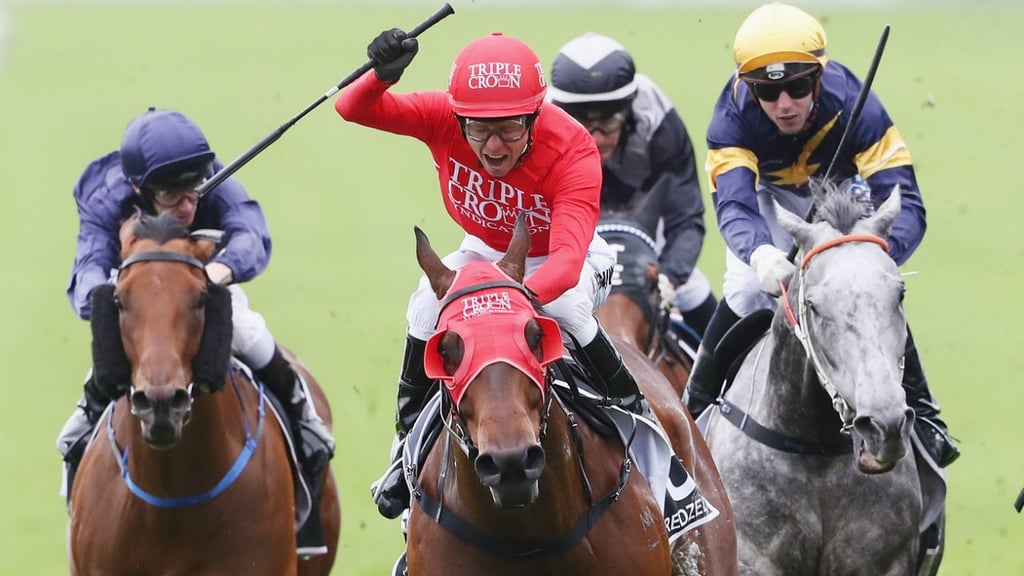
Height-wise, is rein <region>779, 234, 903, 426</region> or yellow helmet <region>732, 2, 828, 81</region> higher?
yellow helmet <region>732, 2, 828, 81</region>

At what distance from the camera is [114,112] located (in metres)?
30.7

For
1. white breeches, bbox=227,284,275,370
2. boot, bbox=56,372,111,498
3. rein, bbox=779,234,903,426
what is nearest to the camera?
rein, bbox=779,234,903,426

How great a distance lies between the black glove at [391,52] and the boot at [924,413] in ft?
7.49

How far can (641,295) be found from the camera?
28.1ft

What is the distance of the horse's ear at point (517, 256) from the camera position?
507cm

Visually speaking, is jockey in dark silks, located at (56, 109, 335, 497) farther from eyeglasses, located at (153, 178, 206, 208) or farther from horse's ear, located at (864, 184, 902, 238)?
horse's ear, located at (864, 184, 902, 238)

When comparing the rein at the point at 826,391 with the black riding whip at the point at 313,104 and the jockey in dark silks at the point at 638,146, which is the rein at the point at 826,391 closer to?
the black riding whip at the point at 313,104

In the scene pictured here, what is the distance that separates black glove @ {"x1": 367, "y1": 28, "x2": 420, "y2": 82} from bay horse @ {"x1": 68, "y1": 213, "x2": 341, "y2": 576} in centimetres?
117

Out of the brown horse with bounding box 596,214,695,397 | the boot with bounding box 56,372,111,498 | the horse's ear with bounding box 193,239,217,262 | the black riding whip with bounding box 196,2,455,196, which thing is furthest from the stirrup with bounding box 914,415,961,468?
the boot with bounding box 56,372,111,498

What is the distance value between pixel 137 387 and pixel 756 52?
2.58 m

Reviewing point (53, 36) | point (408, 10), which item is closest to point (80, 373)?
point (53, 36)

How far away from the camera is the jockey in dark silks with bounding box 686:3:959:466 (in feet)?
22.7

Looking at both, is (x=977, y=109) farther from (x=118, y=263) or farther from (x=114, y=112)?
(x=118, y=263)

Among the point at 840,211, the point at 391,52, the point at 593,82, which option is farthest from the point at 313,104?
the point at 593,82
